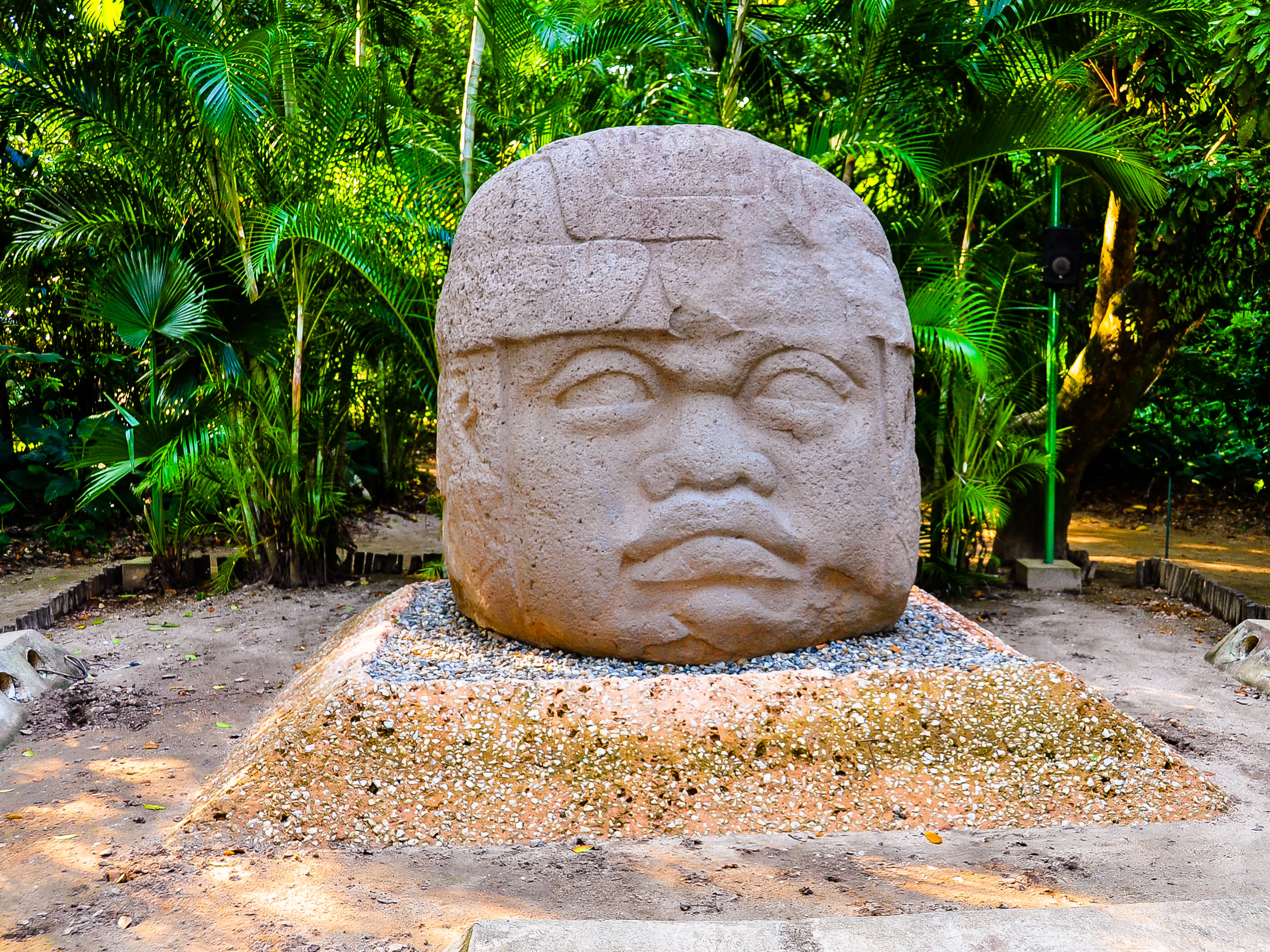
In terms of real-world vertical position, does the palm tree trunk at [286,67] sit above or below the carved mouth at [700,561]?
above

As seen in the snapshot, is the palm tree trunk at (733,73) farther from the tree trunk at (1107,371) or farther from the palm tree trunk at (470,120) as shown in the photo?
the tree trunk at (1107,371)

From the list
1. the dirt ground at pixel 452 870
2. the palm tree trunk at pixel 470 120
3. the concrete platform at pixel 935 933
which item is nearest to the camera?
the concrete platform at pixel 935 933

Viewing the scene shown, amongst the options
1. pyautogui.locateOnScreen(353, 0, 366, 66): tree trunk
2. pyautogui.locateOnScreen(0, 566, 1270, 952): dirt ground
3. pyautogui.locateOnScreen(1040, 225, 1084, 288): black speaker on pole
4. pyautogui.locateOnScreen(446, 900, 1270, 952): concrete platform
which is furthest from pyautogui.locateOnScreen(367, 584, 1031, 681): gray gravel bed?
pyautogui.locateOnScreen(353, 0, 366, 66): tree trunk

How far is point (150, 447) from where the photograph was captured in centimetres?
561

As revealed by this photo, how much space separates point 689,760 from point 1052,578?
3.90 meters

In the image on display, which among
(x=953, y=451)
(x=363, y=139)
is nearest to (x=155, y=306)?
(x=363, y=139)

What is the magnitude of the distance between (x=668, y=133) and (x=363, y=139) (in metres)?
2.85

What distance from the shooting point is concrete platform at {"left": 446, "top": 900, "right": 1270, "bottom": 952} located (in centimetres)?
186

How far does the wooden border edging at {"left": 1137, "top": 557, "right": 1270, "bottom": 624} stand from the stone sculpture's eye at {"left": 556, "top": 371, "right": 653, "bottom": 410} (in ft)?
11.5

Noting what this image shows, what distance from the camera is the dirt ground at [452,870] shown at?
245cm

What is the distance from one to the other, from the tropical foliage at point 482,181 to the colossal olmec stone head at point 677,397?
1565 mm

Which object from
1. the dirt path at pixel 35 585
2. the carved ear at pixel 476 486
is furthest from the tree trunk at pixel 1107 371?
the dirt path at pixel 35 585

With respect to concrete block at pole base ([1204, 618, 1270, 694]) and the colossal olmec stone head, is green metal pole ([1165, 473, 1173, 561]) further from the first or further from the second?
the colossal olmec stone head

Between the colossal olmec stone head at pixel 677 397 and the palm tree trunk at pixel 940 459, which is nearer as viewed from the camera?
the colossal olmec stone head at pixel 677 397
